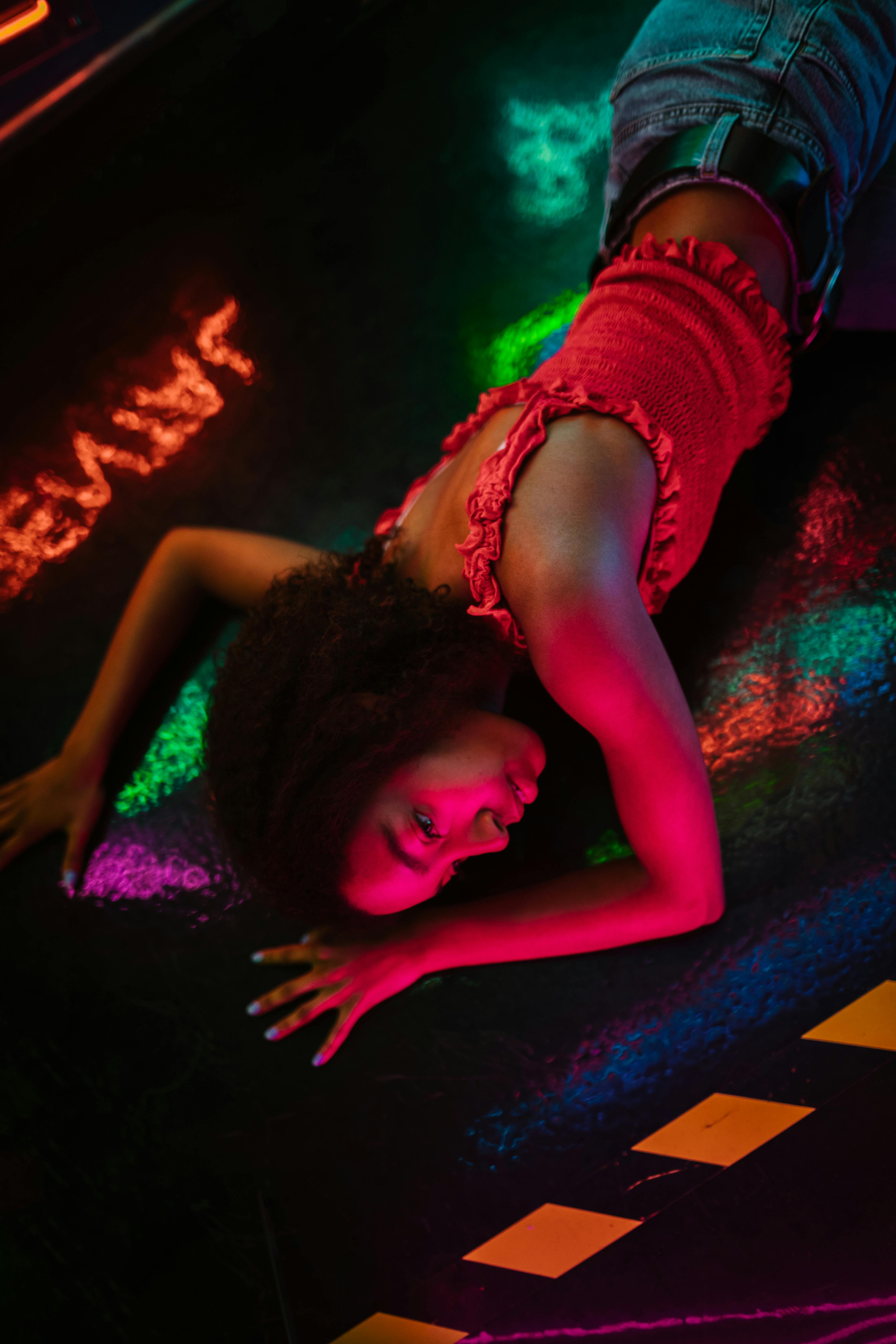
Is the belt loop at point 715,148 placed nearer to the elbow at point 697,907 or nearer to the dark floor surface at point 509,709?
the dark floor surface at point 509,709

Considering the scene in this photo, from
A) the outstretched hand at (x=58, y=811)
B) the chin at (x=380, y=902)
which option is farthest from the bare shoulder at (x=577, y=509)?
the outstretched hand at (x=58, y=811)

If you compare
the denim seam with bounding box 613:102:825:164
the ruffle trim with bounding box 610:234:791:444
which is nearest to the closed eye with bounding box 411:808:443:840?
the ruffle trim with bounding box 610:234:791:444

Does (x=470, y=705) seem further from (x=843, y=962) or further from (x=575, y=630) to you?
(x=843, y=962)

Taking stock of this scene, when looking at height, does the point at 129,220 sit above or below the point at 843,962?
above

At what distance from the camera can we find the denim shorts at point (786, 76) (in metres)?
1.31

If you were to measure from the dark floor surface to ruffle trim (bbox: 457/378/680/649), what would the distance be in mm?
435

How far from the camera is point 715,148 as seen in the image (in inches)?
50.6

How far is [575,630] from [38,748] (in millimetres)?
1250

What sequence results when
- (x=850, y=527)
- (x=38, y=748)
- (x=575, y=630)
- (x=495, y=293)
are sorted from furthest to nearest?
(x=495, y=293)
(x=38, y=748)
(x=850, y=527)
(x=575, y=630)

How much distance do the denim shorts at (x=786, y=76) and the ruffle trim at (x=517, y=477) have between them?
0.61 metres

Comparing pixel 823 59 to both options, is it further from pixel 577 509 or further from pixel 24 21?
pixel 24 21

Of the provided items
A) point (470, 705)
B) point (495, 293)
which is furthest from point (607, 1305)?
point (495, 293)

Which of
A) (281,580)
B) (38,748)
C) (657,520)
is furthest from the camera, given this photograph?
(38,748)

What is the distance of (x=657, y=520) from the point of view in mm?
1161
